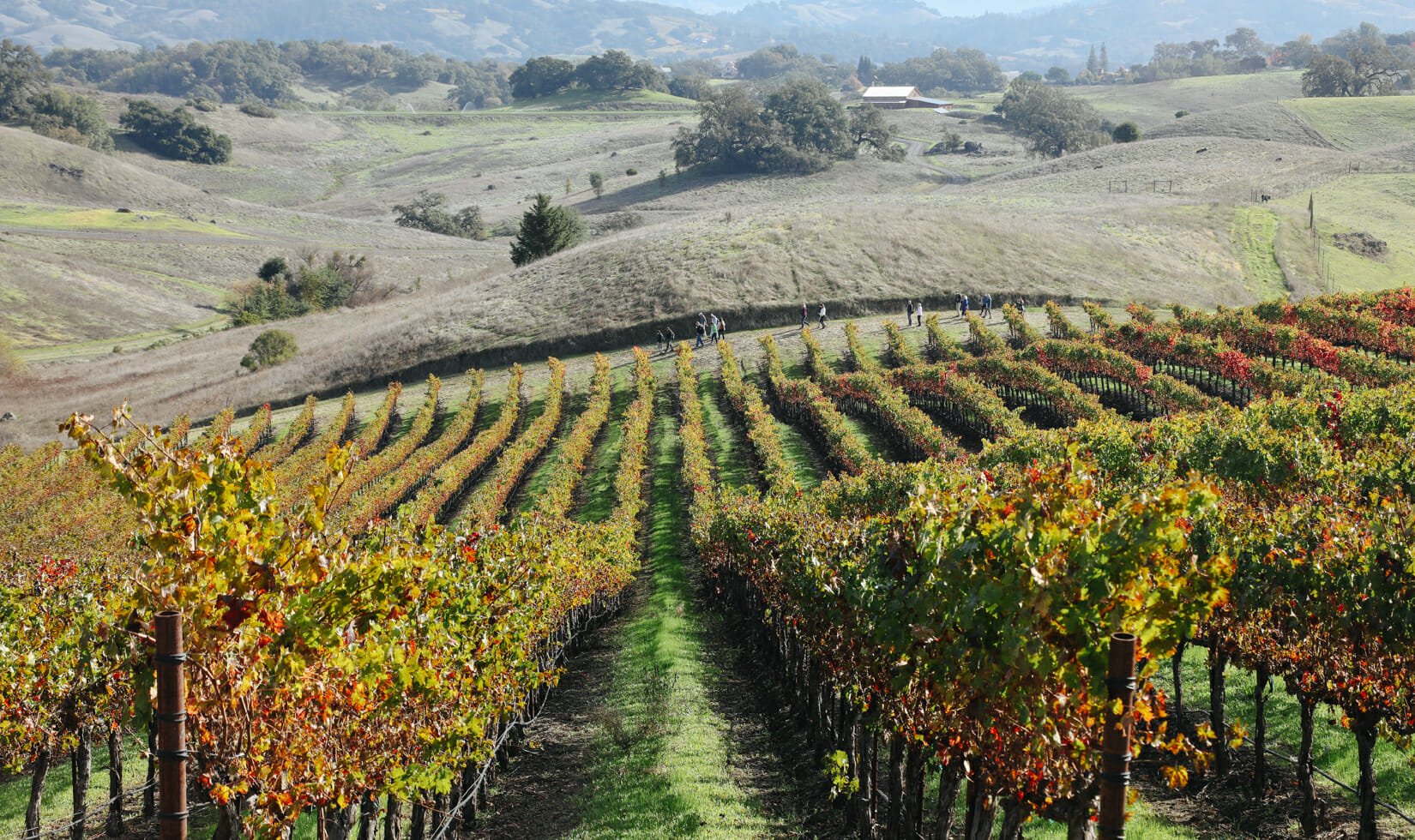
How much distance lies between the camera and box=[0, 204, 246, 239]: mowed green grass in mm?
120875

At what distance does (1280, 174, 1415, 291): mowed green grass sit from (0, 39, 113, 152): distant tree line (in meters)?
157

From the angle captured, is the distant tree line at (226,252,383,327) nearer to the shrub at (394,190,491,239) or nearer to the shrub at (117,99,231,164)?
the shrub at (394,190,491,239)

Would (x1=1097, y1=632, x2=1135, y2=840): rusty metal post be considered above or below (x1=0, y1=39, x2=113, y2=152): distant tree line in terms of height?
below

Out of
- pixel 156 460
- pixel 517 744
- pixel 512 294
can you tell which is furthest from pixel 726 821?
pixel 512 294

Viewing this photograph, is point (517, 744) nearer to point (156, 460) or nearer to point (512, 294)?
point (156, 460)

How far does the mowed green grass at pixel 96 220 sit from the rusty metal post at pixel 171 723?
5166 inches

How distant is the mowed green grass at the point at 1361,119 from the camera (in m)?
133

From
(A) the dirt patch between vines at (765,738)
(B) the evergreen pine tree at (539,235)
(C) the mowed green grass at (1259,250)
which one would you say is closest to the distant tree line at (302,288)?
(B) the evergreen pine tree at (539,235)

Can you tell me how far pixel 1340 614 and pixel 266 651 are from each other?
42.1 ft

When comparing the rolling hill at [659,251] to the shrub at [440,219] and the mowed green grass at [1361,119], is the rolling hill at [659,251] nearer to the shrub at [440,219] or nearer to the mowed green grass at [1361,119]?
the mowed green grass at [1361,119]

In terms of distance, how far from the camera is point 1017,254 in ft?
268

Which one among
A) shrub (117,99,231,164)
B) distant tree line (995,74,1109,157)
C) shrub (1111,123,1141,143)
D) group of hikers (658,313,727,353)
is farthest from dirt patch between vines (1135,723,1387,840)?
shrub (117,99,231,164)

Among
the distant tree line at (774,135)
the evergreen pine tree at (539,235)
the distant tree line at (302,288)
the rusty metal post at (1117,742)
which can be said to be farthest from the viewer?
the distant tree line at (774,135)

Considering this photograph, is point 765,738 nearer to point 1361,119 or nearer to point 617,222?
point 617,222
